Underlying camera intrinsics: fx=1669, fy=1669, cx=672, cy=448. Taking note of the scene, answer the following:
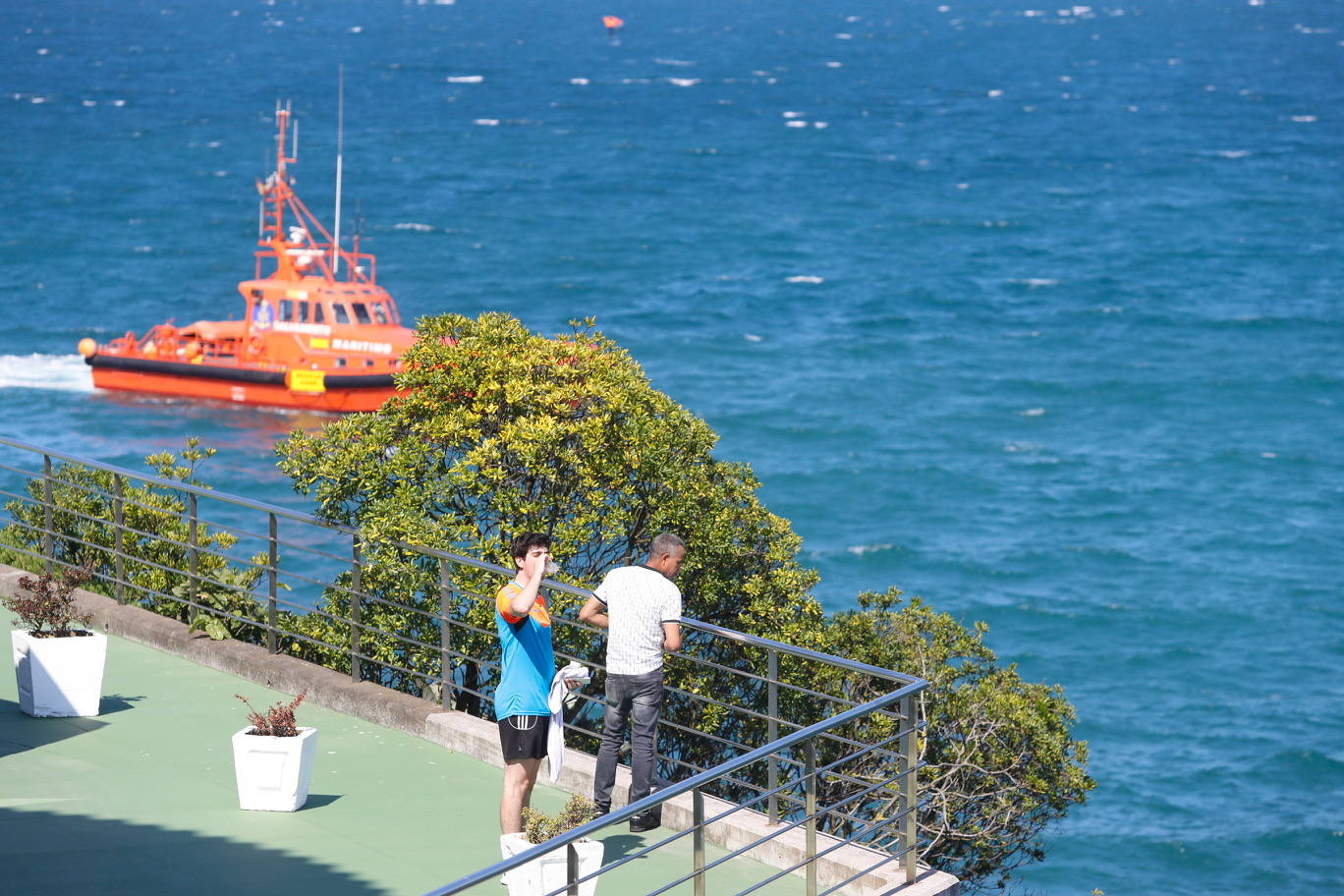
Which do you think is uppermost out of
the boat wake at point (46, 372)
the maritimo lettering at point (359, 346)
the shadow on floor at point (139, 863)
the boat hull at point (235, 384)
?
the shadow on floor at point (139, 863)

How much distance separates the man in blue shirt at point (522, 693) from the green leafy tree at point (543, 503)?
164 centimetres

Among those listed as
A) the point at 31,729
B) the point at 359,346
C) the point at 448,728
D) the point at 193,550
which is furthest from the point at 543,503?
the point at 359,346

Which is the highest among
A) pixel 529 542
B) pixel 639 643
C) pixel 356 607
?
pixel 529 542

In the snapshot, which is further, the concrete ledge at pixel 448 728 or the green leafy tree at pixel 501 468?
the green leafy tree at pixel 501 468

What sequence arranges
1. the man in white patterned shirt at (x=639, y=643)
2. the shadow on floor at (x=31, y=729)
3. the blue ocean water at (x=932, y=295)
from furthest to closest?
the blue ocean water at (x=932, y=295)
the shadow on floor at (x=31, y=729)
the man in white patterned shirt at (x=639, y=643)

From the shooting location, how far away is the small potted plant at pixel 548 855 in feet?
21.6

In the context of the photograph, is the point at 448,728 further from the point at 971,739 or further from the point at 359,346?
the point at 359,346

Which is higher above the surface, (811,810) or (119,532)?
(811,810)

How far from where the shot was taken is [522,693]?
25.0 feet

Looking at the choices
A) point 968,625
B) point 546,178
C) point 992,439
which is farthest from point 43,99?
point 968,625

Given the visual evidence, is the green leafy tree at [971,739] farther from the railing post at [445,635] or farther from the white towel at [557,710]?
the white towel at [557,710]

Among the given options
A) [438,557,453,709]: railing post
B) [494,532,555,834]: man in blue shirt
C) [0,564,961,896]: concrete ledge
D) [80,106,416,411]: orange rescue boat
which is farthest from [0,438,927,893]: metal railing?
[80,106,416,411]: orange rescue boat

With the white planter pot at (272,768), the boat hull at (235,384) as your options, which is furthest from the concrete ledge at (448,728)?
the boat hull at (235,384)

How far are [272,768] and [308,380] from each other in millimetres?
34827
